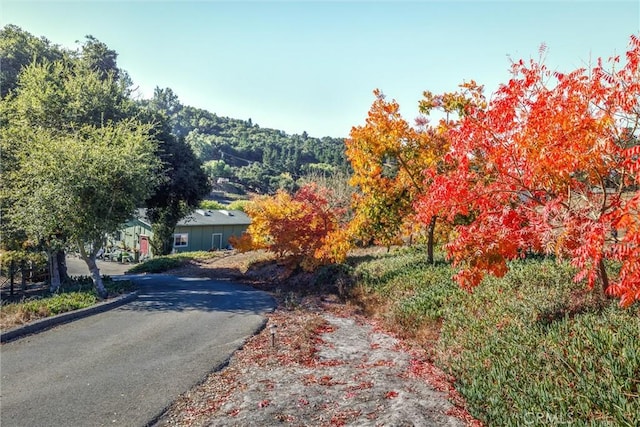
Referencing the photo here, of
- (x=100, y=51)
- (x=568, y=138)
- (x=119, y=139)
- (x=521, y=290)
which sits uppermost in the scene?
(x=100, y=51)

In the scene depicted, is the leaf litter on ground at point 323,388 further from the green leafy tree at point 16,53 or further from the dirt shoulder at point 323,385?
the green leafy tree at point 16,53

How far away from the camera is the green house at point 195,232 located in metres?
44.3

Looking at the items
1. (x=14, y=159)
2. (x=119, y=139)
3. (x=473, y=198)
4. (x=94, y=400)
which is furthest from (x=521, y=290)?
(x=14, y=159)

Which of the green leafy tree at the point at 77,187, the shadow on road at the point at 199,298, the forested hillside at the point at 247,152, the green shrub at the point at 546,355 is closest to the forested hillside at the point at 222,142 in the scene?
the forested hillside at the point at 247,152

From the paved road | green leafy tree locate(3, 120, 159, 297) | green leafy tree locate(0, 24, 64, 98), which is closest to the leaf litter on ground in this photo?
the paved road

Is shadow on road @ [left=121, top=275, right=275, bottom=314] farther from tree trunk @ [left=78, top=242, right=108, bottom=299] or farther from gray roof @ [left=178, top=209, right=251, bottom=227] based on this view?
gray roof @ [left=178, top=209, right=251, bottom=227]

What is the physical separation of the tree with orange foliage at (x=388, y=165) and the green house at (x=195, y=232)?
98.5 feet

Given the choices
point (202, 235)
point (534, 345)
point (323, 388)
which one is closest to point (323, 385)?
point (323, 388)

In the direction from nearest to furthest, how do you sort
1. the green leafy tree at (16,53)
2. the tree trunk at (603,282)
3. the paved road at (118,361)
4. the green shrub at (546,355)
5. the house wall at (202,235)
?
the green shrub at (546,355) < the paved road at (118,361) < the tree trunk at (603,282) < the green leafy tree at (16,53) < the house wall at (202,235)

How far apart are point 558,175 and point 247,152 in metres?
138

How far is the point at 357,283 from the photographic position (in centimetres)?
1722

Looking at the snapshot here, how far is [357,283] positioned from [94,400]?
38.3ft

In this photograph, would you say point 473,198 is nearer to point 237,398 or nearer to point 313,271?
point 237,398

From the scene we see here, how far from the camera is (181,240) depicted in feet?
146
